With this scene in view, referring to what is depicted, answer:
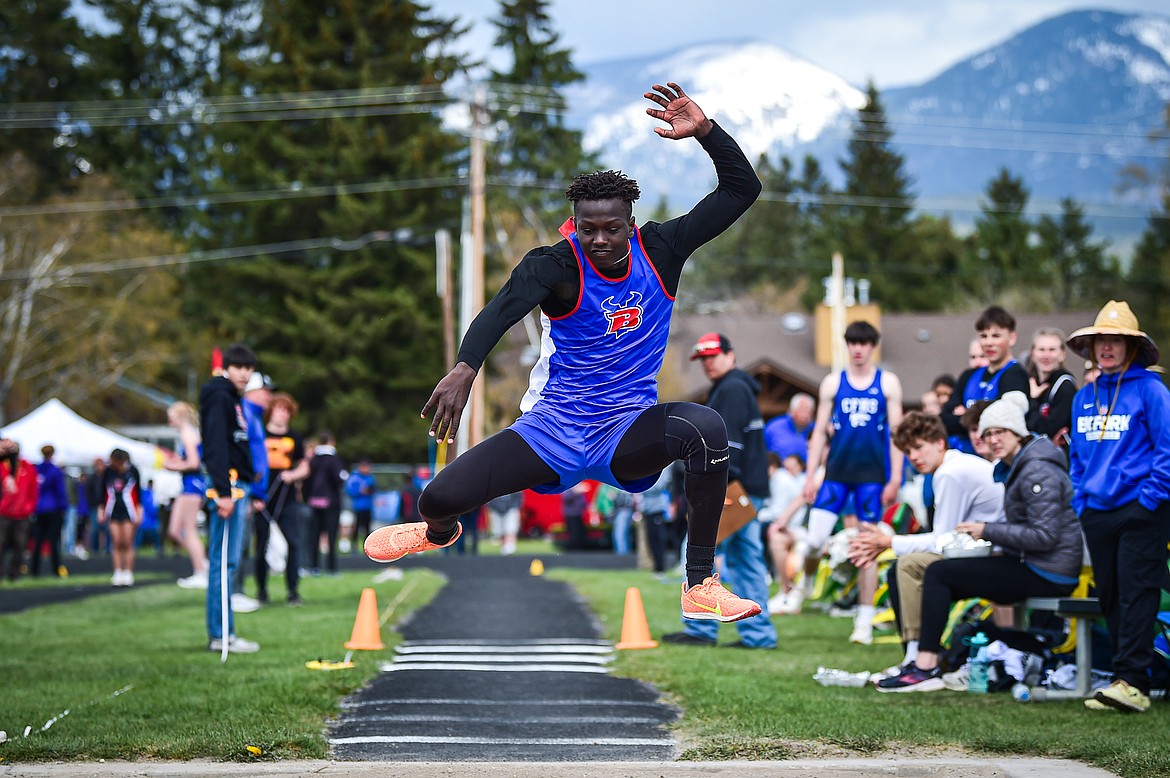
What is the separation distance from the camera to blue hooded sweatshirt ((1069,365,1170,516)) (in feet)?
24.9

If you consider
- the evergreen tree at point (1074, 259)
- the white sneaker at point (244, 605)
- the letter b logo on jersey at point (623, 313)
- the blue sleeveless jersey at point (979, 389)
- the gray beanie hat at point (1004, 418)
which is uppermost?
the evergreen tree at point (1074, 259)

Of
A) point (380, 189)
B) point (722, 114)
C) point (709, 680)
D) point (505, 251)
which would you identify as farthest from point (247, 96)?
point (709, 680)

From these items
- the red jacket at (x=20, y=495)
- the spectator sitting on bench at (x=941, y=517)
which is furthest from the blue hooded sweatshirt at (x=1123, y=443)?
the red jacket at (x=20, y=495)

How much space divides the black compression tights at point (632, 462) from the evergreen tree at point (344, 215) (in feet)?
147

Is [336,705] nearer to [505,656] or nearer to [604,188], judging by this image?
[505,656]

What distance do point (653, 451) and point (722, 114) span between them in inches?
1186

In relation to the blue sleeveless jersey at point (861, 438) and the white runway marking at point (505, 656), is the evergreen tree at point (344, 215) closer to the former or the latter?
the white runway marking at point (505, 656)

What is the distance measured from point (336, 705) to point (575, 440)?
2.66 metres

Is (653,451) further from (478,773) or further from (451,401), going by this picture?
(478,773)

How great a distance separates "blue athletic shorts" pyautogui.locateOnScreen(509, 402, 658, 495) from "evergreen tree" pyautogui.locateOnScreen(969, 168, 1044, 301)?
2673 inches

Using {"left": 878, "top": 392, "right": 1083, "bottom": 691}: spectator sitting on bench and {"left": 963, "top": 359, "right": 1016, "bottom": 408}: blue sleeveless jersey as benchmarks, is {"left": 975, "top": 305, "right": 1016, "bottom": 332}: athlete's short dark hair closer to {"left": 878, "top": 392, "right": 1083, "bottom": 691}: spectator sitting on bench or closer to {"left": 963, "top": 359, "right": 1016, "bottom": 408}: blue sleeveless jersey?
{"left": 963, "top": 359, "right": 1016, "bottom": 408}: blue sleeveless jersey

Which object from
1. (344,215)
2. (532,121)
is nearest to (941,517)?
(344,215)

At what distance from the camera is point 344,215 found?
5169 cm

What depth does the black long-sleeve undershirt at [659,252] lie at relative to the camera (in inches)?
229
